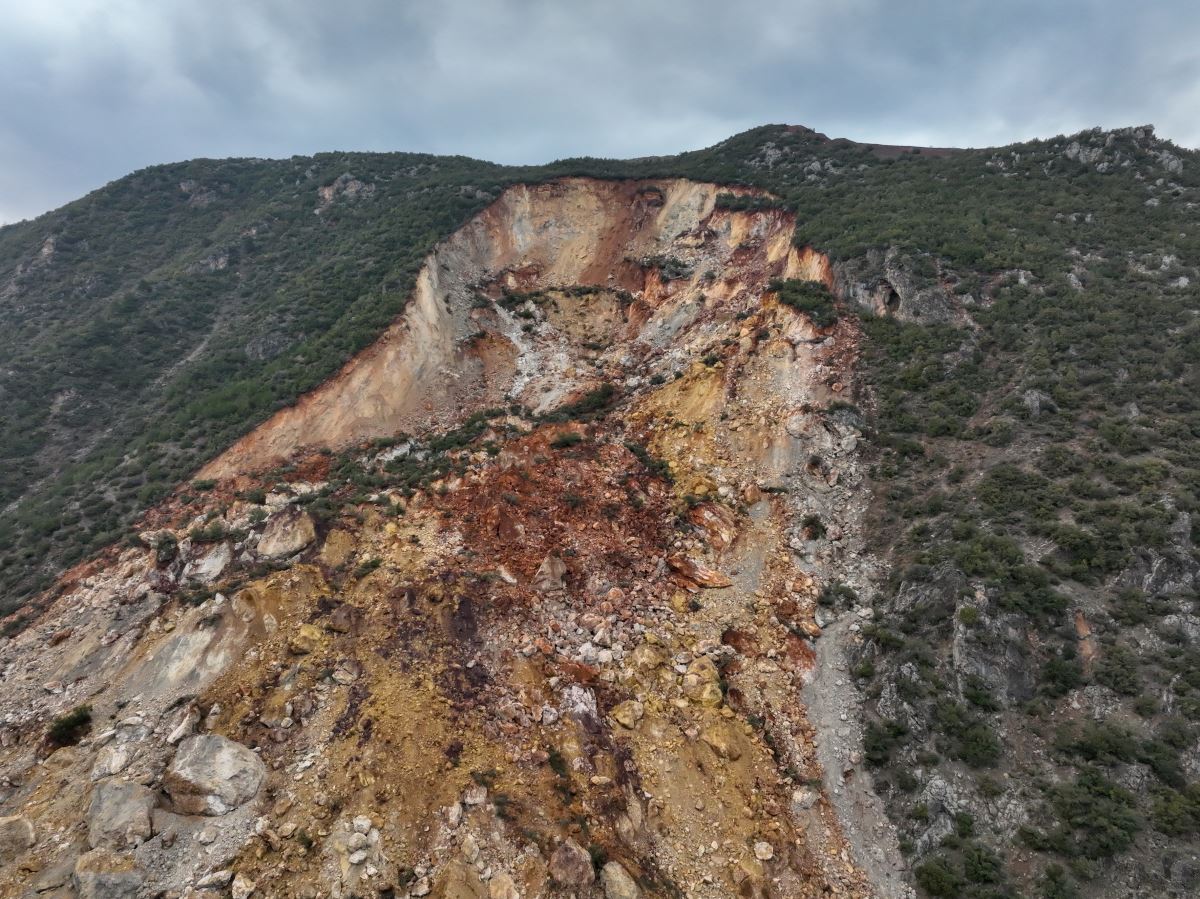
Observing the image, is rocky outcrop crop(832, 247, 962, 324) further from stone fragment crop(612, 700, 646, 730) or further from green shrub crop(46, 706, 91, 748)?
green shrub crop(46, 706, 91, 748)

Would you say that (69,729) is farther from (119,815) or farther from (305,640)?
(305,640)

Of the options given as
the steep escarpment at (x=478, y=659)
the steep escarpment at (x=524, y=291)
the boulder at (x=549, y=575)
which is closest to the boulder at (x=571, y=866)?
the steep escarpment at (x=478, y=659)

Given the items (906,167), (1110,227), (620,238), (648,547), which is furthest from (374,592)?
(906,167)

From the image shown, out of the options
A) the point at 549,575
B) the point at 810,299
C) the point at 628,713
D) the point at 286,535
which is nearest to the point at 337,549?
the point at 286,535

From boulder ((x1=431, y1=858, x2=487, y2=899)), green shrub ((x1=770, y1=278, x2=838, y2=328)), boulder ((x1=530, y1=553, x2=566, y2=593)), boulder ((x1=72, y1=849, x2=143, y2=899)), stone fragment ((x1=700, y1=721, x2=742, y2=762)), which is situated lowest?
stone fragment ((x1=700, y1=721, x2=742, y2=762))

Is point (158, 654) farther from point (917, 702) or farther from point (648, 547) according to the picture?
point (917, 702)

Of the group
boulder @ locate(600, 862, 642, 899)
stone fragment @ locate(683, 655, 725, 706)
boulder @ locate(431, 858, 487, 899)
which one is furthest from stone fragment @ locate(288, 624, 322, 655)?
stone fragment @ locate(683, 655, 725, 706)
